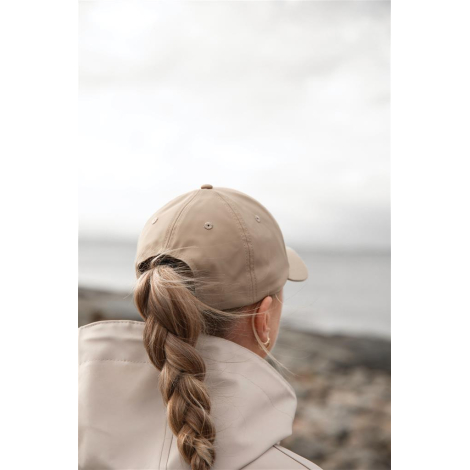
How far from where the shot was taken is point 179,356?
58 centimetres

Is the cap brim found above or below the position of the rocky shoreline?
above

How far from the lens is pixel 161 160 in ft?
7.14

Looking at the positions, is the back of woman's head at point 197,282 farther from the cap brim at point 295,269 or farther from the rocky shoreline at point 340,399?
the rocky shoreline at point 340,399

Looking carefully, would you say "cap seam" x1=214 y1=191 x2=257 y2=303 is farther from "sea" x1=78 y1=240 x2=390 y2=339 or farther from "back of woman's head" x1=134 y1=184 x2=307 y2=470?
"sea" x1=78 y1=240 x2=390 y2=339

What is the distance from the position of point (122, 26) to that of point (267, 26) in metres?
0.62

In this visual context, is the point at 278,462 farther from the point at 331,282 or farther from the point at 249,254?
the point at 331,282

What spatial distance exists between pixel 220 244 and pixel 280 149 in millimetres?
1815

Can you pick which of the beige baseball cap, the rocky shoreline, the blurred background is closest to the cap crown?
the beige baseball cap

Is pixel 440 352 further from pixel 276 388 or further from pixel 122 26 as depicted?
pixel 122 26

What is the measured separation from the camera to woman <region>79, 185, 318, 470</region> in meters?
0.58

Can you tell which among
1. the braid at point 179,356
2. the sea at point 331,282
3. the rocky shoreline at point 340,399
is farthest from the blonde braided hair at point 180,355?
the rocky shoreline at point 340,399

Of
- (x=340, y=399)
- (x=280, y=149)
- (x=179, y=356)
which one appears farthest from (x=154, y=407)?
(x=340, y=399)

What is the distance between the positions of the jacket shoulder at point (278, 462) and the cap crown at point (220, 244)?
0.20 metres

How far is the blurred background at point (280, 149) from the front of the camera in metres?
1.99
